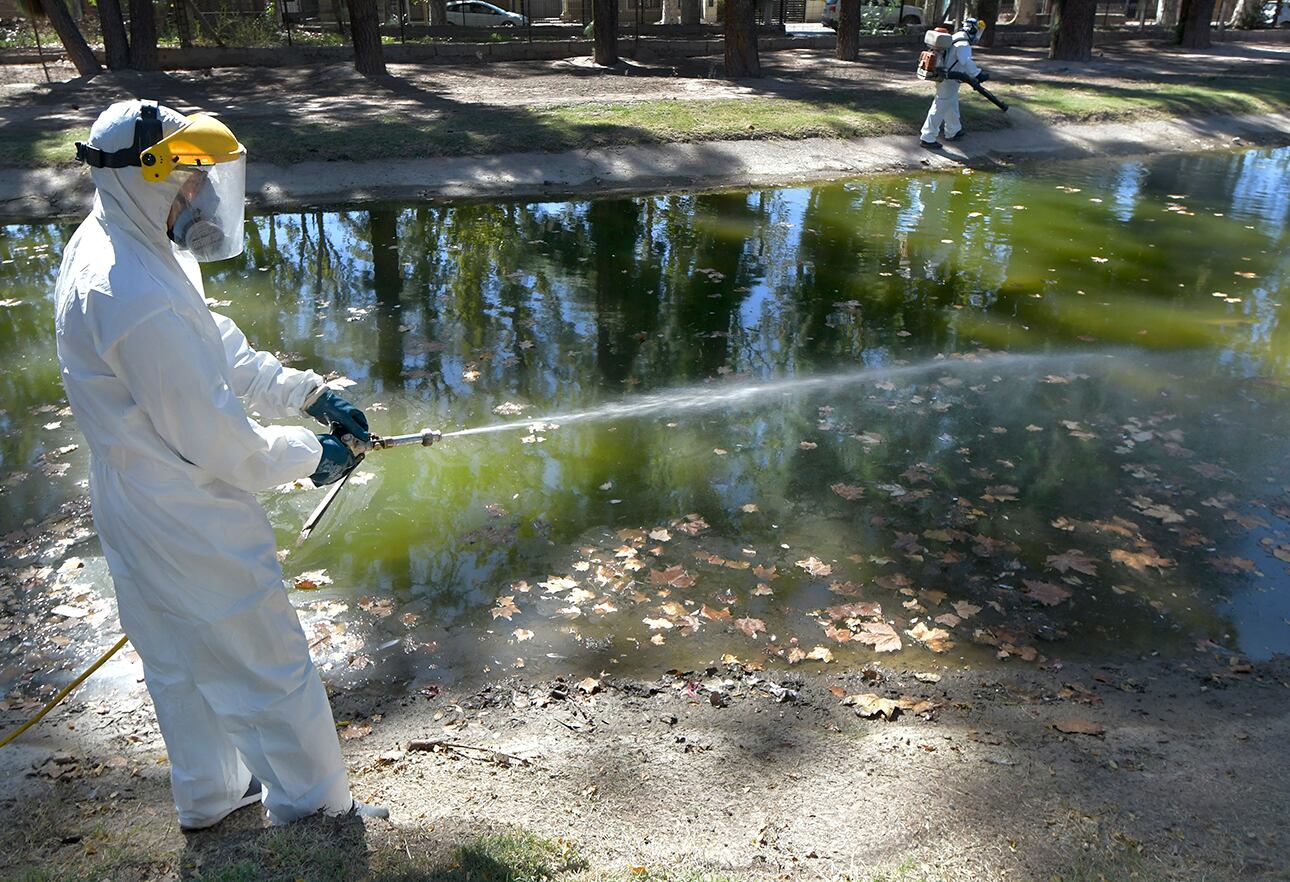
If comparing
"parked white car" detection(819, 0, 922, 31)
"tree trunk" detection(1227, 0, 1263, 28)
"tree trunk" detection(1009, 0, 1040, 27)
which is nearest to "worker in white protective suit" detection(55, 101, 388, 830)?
"parked white car" detection(819, 0, 922, 31)

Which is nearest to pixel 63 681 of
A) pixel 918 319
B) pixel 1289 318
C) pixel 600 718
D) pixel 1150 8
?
pixel 600 718

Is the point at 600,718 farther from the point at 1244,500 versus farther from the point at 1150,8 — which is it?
the point at 1150,8

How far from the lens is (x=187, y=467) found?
10.5ft

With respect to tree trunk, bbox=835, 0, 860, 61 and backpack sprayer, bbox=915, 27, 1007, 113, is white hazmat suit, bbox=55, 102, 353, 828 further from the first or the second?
tree trunk, bbox=835, 0, 860, 61

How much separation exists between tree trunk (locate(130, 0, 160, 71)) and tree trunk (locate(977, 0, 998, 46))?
2183 centimetres

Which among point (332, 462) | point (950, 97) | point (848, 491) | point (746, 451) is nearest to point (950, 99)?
point (950, 97)

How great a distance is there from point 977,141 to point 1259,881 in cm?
1705

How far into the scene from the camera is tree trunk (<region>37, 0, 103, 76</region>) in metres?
22.4

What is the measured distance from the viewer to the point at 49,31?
1278 inches

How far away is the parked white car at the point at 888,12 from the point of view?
40.9 meters

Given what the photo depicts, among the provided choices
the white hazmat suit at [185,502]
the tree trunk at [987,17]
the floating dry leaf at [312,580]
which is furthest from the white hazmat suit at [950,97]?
the white hazmat suit at [185,502]

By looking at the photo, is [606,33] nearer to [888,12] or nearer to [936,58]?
[936,58]

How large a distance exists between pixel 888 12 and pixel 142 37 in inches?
1214

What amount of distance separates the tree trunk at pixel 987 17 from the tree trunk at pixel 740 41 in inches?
403
